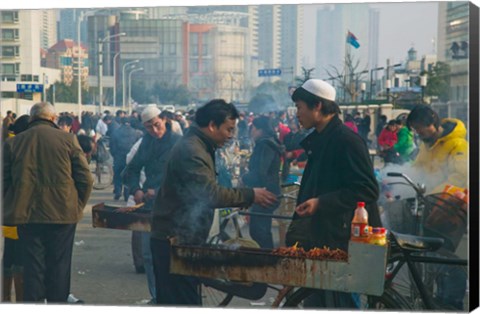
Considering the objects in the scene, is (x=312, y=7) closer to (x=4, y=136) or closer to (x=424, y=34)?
(x=424, y=34)

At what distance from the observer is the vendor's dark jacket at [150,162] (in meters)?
8.49

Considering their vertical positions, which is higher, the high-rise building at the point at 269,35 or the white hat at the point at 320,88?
the high-rise building at the point at 269,35

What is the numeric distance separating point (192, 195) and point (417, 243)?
5.62 feet

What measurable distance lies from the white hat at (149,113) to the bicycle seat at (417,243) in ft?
7.26

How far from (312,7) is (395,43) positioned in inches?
28.9

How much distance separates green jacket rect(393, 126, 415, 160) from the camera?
792 cm

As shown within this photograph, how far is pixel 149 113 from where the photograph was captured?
8.40m

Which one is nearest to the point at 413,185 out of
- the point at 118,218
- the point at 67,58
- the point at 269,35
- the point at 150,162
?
the point at 269,35

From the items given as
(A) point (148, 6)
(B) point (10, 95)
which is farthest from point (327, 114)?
(B) point (10, 95)

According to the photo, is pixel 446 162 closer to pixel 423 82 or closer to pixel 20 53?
pixel 423 82

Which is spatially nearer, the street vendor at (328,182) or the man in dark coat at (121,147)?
the street vendor at (328,182)

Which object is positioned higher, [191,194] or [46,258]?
[191,194]

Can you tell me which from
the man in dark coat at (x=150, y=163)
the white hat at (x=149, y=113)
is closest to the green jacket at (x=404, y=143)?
the man in dark coat at (x=150, y=163)

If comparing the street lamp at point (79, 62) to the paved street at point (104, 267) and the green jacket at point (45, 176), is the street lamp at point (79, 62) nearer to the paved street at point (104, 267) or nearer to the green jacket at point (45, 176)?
the green jacket at point (45, 176)
